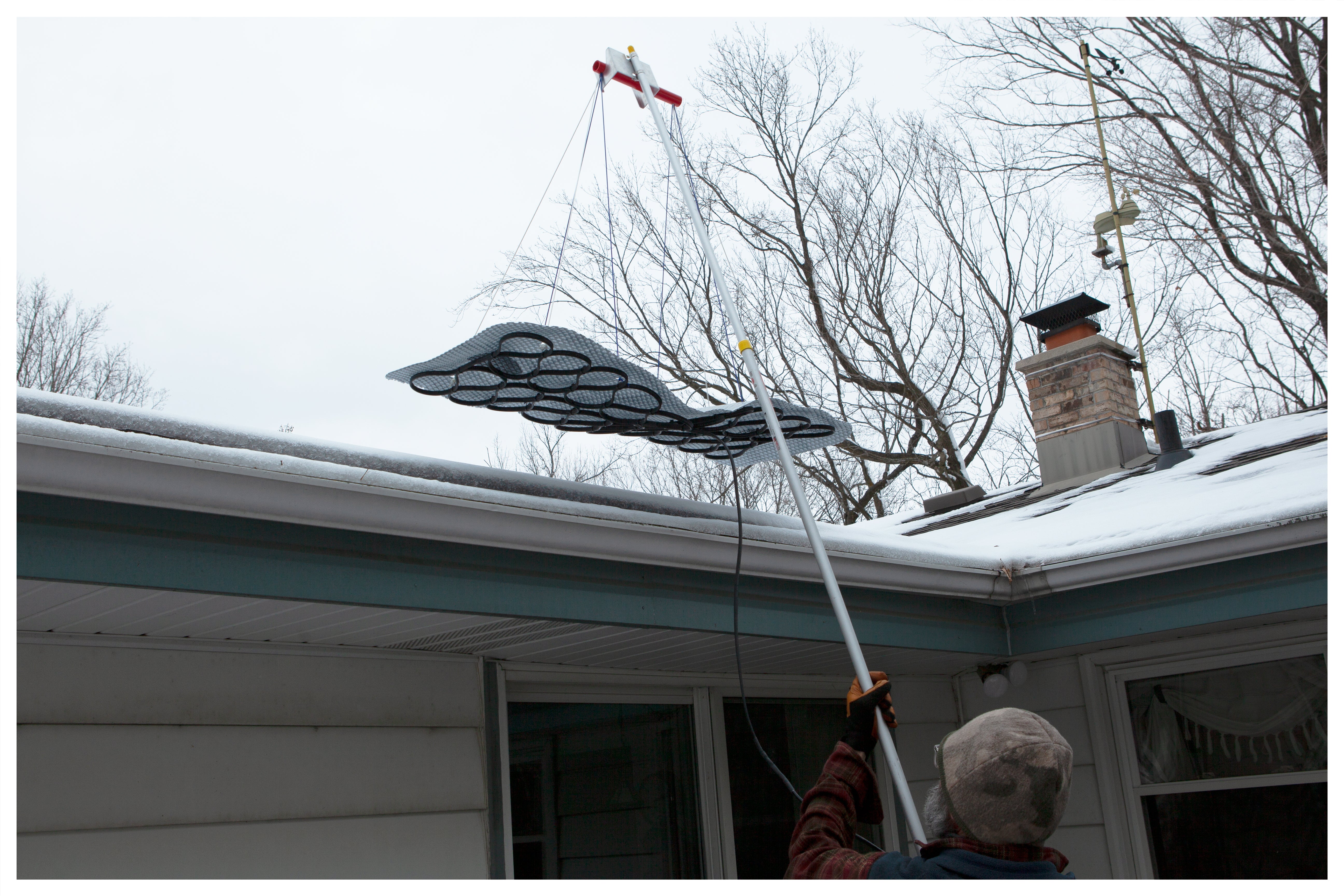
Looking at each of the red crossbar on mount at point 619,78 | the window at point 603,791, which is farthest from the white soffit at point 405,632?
the red crossbar on mount at point 619,78

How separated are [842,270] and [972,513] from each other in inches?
340

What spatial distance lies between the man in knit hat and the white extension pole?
300 mm

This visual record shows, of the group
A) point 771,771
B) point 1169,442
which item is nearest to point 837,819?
point 771,771

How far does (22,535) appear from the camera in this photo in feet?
6.98

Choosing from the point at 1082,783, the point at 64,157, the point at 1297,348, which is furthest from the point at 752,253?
the point at 64,157

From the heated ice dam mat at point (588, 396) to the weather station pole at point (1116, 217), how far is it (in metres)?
3.88

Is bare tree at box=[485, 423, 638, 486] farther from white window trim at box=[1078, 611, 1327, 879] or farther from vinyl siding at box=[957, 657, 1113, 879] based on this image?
white window trim at box=[1078, 611, 1327, 879]

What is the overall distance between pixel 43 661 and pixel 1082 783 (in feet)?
14.2

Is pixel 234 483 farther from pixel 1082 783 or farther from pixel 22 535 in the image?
pixel 1082 783

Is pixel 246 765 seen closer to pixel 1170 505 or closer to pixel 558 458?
pixel 1170 505

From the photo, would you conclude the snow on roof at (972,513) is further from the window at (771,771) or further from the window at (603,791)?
the window at (603,791)

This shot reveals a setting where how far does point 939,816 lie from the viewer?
186 cm

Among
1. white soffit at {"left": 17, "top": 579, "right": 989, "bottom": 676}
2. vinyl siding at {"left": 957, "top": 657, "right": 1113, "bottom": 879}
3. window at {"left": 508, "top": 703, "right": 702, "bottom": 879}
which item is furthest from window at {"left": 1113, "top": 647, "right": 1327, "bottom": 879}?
window at {"left": 508, "top": 703, "right": 702, "bottom": 879}

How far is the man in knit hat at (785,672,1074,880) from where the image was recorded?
5.69 ft
